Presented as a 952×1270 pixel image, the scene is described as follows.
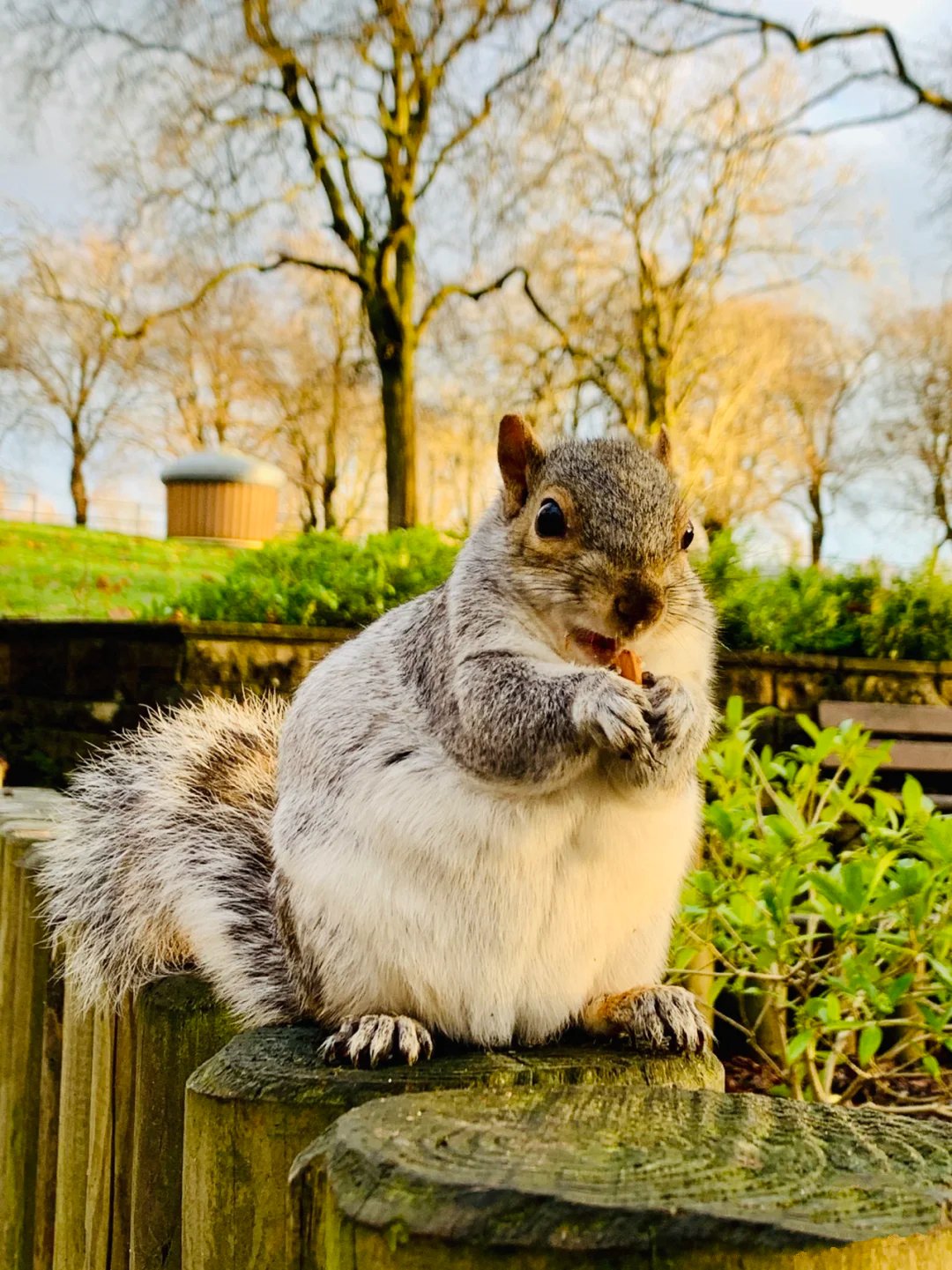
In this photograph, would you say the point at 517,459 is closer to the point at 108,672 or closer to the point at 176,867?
the point at 176,867

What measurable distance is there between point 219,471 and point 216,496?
266 millimetres

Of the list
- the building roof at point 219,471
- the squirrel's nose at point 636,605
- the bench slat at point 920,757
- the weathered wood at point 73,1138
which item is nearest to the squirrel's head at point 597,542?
the squirrel's nose at point 636,605

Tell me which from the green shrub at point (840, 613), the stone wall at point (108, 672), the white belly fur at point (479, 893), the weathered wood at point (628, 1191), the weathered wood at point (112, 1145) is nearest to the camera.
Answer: the weathered wood at point (628, 1191)

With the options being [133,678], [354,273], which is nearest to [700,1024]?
[133,678]

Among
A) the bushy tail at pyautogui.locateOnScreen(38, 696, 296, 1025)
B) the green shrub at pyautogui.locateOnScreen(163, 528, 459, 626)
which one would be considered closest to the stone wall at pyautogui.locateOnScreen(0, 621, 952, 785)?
the green shrub at pyautogui.locateOnScreen(163, 528, 459, 626)

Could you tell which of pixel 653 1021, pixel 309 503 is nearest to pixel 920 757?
pixel 653 1021

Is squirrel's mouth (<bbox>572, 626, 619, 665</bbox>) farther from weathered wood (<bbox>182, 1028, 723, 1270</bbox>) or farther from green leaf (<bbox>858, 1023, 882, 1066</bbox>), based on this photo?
green leaf (<bbox>858, 1023, 882, 1066</bbox>)

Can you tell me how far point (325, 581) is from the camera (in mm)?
4195

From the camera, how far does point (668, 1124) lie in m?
0.69

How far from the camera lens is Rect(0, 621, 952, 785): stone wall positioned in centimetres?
354

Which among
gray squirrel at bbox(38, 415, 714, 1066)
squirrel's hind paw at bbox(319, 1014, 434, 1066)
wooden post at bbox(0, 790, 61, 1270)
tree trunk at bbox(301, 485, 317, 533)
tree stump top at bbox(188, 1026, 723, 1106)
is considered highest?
tree trunk at bbox(301, 485, 317, 533)

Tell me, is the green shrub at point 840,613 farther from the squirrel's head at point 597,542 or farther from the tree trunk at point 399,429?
the tree trunk at point 399,429

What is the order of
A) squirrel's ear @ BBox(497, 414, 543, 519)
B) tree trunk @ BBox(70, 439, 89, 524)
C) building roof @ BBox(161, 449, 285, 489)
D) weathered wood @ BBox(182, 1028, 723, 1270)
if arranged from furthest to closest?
1. tree trunk @ BBox(70, 439, 89, 524)
2. building roof @ BBox(161, 449, 285, 489)
3. squirrel's ear @ BBox(497, 414, 543, 519)
4. weathered wood @ BBox(182, 1028, 723, 1270)

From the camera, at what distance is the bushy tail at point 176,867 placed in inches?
47.0
